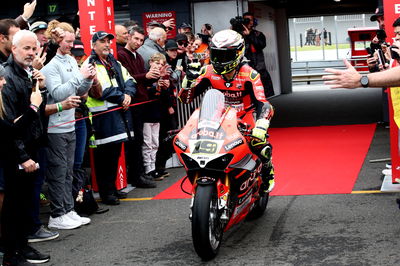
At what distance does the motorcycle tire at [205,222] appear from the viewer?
17.9ft

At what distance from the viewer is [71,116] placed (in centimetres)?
727

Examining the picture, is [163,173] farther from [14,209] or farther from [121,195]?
[14,209]

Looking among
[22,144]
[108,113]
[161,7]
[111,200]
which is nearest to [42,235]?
[22,144]

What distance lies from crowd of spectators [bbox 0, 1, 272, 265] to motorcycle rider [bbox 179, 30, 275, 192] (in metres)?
0.46

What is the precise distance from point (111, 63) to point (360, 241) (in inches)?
151

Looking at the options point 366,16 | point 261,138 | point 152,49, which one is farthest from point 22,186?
point 366,16

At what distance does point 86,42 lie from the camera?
9.07 m

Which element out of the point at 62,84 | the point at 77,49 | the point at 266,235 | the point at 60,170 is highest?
the point at 77,49

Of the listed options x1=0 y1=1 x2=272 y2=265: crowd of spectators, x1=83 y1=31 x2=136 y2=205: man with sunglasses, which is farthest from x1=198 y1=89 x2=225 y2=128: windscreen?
x1=83 y1=31 x2=136 y2=205: man with sunglasses

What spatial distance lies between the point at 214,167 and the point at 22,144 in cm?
159

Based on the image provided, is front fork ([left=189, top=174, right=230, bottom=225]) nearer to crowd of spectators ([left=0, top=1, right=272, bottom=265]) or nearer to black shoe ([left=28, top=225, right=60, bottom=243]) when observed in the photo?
crowd of spectators ([left=0, top=1, right=272, bottom=265])

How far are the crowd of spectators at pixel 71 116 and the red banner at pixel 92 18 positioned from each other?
0.54m

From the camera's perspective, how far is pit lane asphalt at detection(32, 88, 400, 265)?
227 inches

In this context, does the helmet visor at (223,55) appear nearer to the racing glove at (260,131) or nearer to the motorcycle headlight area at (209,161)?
the racing glove at (260,131)
